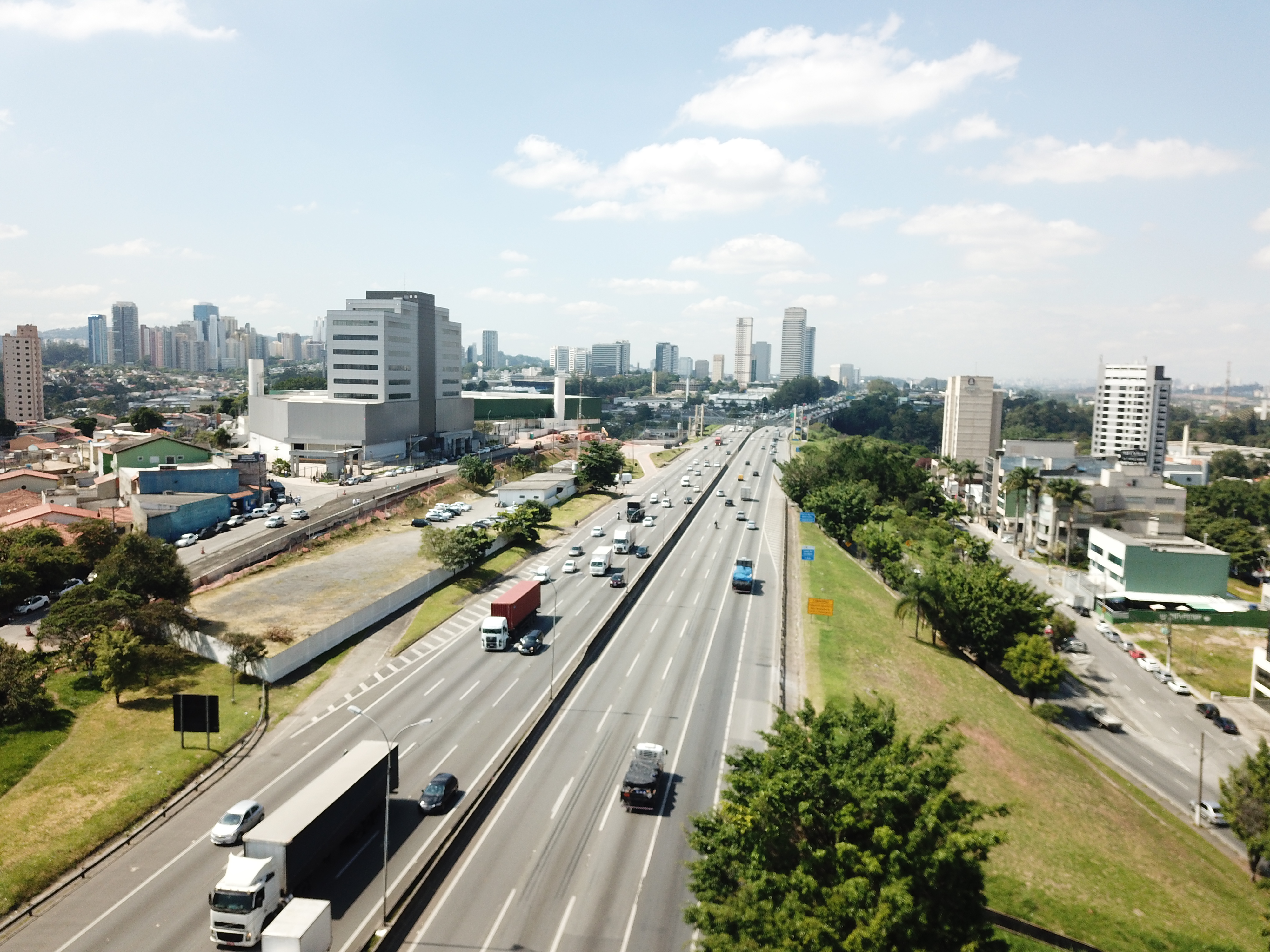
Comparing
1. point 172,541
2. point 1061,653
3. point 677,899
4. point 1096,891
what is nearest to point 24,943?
point 677,899

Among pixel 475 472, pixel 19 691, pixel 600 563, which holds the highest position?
pixel 475 472

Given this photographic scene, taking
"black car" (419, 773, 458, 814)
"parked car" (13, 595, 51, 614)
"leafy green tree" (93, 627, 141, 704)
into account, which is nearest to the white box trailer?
"black car" (419, 773, 458, 814)

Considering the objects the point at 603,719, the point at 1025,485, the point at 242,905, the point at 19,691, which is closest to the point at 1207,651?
the point at 1025,485

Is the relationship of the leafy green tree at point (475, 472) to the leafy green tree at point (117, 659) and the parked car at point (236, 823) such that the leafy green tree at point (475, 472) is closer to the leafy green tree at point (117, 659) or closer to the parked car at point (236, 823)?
the leafy green tree at point (117, 659)

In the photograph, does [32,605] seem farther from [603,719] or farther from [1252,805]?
[1252,805]

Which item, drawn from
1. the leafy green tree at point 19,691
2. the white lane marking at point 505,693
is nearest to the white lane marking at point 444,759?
the white lane marking at point 505,693

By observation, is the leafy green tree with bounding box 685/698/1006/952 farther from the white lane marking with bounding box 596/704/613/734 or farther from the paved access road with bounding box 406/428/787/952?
the white lane marking with bounding box 596/704/613/734
